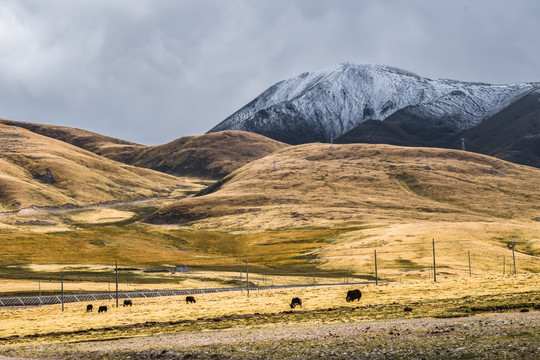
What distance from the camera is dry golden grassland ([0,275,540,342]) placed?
170 feet

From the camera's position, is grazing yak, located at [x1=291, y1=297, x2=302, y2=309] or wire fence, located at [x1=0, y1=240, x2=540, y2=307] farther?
wire fence, located at [x1=0, y1=240, x2=540, y2=307]

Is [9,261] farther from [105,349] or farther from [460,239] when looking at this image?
[105,349]

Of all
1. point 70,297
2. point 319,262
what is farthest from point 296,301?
point 319,262

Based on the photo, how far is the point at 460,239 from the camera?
7397 inches

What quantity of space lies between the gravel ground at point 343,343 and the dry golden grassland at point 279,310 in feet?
17.0

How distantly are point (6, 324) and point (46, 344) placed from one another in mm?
22932

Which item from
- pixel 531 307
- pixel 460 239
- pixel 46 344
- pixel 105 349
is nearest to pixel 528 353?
pixel 531 307

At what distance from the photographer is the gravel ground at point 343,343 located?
97.2 ft

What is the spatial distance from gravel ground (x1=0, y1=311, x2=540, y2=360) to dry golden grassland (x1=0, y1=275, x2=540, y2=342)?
17.0 feet

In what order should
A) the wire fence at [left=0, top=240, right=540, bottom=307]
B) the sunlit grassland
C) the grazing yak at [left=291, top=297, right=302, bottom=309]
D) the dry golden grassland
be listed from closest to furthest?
1. the dry golden grassland
2. the grazing yak at [left=291, top=297, right=302, bottom=309]
3. the wire fence at [left=0, top=240, right=540, bottom=307]
4. the sunlit grassland

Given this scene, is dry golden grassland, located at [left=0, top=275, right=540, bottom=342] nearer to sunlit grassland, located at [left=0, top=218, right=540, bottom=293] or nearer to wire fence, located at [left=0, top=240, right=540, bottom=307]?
wire fence, located at [left=0, top=240, right=540, bottom=307]

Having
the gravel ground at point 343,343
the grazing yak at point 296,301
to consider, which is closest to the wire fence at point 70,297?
the grazing yak at point 296,301

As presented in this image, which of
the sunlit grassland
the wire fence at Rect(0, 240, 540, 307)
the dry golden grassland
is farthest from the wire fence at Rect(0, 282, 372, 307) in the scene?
the sunlit grassland

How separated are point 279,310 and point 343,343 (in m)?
30.9
